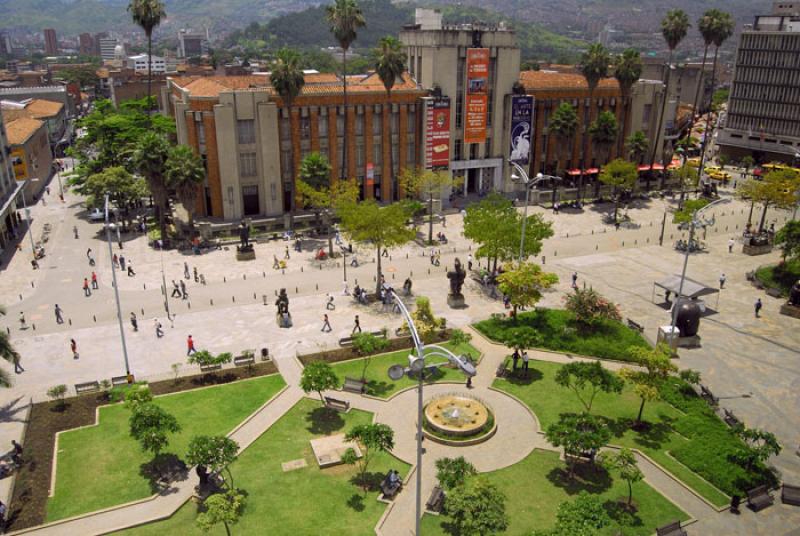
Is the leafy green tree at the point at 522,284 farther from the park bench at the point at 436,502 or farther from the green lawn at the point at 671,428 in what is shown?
the park bench at the point at 436,502

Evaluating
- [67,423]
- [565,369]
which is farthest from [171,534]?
[565,369]

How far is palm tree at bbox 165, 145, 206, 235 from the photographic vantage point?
62.1 meters

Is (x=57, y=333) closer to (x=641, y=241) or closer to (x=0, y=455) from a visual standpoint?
(x=0, y=455)

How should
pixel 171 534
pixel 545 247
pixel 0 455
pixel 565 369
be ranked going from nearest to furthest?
pixel 171 534, pixel 0 455, pixel 565 369, pixel 545 247

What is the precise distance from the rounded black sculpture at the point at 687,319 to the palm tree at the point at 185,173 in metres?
47.0

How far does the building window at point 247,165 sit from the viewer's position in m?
69.3

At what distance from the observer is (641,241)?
68438 millimetres

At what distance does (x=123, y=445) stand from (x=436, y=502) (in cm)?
1710

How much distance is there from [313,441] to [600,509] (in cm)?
1526

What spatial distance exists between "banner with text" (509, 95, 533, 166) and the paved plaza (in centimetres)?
1250

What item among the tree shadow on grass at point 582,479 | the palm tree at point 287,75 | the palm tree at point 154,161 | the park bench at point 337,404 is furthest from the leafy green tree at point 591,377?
the palm tree at point 154,161

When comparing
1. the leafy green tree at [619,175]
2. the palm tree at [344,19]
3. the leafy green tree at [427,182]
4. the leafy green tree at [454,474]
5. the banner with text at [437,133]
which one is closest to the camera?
the leafy green tree at [454,474]

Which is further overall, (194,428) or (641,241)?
(641,241)

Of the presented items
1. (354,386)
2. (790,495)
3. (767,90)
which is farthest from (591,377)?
(767,90)
